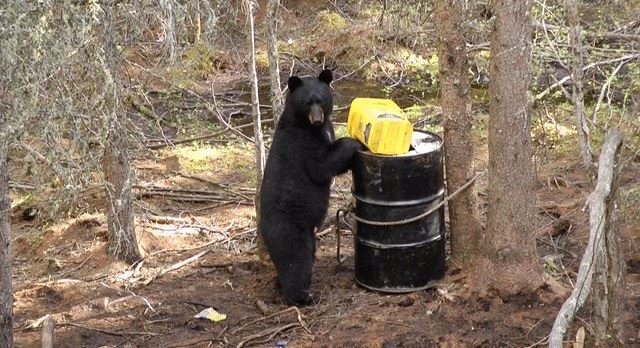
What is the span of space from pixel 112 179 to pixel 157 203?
8.29ft

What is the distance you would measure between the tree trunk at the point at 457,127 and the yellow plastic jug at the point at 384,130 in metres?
0.38

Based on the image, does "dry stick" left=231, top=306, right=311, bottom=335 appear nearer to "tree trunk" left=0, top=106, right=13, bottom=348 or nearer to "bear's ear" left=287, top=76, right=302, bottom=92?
"tree trunk" left=0, top=106, right=13, bottom=348

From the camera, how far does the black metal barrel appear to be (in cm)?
604

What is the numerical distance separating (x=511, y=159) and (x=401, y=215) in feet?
3.22

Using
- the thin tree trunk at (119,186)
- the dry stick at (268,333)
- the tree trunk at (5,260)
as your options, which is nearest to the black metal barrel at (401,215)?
the dry stick at (268,333)

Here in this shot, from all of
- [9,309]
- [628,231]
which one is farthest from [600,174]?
[9,309]

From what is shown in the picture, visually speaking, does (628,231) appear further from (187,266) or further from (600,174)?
(187,266)

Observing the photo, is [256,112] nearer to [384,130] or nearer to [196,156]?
[384,130]

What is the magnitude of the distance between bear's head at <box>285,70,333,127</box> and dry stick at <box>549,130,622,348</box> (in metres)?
2.59

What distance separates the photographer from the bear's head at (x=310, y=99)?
6.39 m

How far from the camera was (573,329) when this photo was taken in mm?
5312

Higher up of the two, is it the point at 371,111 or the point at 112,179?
the point at 371,111

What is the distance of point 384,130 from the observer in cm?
595

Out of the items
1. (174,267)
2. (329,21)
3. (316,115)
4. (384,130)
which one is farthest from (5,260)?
(329,21)
